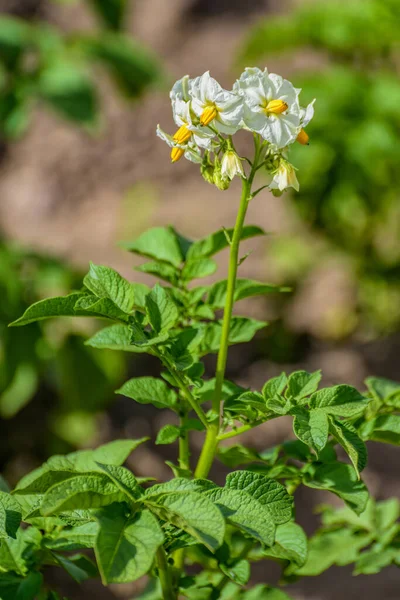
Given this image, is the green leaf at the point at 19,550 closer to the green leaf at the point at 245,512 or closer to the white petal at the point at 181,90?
the green leaf at the point at 245,512

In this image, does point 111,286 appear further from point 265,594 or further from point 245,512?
point 265,594

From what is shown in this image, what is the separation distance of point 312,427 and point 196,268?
1.10ft

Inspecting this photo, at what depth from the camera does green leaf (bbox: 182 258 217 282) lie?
98 cm

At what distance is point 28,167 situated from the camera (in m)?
5.05

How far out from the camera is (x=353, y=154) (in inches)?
119

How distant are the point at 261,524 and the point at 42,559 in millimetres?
A: 315

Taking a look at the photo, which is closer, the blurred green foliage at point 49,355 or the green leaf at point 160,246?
the green leaf at point 160,246

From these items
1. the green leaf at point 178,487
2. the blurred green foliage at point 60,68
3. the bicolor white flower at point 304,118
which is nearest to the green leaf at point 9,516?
the green leaf at point 178,487

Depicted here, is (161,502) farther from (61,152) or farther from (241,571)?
(61,152)

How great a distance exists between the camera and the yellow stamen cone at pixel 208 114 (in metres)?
0.74

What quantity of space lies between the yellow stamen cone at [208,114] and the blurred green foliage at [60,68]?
139cm

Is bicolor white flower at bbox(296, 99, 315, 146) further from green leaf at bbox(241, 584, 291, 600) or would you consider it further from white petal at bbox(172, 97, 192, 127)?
green leaf at bbox(241, 584, 291, 600)

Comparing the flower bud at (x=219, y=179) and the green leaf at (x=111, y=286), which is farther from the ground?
the flower bud at (x=219, y=179)

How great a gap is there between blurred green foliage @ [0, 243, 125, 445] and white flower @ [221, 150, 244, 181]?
3.47ft
